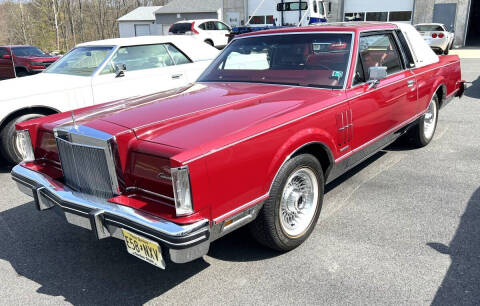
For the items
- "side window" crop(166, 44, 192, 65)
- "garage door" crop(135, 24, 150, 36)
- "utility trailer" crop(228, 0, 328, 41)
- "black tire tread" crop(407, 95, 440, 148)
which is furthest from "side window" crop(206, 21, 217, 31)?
"garage door" crop(135, 24, 150, 36)

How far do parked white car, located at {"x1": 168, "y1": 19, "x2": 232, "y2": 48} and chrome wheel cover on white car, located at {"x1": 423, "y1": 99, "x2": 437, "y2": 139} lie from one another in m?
15.3

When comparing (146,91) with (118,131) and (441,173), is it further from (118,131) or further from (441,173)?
→ (441,173)

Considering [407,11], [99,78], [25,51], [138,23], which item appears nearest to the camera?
[99,78]

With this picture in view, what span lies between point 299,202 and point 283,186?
17.8 inches

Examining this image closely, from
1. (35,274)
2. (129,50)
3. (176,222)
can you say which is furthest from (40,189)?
(129,50)

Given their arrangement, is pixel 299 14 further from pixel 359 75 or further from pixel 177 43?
pixel 359 75

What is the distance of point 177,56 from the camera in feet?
22.3

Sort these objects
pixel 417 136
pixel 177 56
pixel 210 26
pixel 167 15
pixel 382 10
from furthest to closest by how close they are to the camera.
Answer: pixel 167 15 < pixel 382 10 < pixel 210 26 < pixel 177 56 < pixel 417 136

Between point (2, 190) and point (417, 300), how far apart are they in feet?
14.9

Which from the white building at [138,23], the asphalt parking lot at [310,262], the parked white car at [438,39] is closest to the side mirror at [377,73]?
the asphalt parking lot at [310,262]

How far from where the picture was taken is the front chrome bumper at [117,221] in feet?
7.29

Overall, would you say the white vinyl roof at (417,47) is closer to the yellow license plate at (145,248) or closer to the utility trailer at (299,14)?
the yellow license plate at (145,248)

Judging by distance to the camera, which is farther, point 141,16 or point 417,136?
point 141,16

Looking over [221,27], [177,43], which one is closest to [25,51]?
[221,27]
